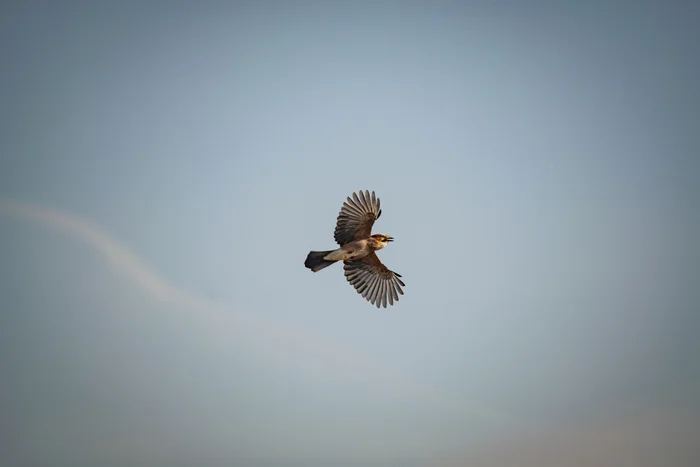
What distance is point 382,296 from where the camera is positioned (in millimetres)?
21141

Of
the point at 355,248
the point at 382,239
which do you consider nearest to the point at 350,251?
the point at 355,248

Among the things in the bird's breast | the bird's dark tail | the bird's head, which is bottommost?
the bird's dark tail

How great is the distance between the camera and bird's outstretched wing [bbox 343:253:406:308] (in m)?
21.1

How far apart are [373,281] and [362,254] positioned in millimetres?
1111

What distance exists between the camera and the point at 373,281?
21.2m

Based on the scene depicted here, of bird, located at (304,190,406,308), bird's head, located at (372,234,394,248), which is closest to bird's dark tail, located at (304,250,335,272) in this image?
bird, located at (304,190,406,308)

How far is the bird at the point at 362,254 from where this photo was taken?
19.9 m

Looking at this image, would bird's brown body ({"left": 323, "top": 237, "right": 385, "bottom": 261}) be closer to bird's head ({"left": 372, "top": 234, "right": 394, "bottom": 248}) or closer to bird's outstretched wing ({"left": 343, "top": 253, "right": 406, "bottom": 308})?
bird's head ({"left": 372, "top": 234, "right": 394, "bottom": 248})

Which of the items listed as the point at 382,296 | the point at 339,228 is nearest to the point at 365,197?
the point at 339,228

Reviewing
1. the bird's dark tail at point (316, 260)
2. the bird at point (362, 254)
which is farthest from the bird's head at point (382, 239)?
the bird's dark tail at point (316, 260)

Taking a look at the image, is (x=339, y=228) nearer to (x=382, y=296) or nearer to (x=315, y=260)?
(x=315, y=260)

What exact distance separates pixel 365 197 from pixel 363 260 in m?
2.03

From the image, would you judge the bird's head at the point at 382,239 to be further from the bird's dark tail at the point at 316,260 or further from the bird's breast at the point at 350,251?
the bird's dark tail at the point at 316,260

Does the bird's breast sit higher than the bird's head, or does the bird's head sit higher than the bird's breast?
the bird's head
